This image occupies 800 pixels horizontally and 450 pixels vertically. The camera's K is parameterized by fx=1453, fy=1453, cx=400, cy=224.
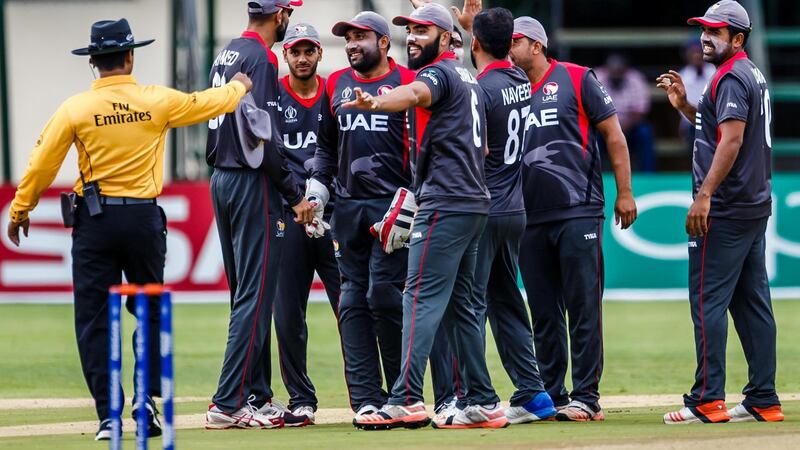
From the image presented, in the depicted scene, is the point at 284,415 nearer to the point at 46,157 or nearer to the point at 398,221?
the point at 398,221

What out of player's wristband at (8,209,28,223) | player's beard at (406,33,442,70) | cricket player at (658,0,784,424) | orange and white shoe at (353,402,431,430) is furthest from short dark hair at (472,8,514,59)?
player's wristband at (8,209,28,223)

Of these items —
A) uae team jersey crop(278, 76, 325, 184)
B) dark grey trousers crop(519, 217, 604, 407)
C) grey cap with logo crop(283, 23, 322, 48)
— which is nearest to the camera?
dark grey trousers crop(519, 217, 604, 407)

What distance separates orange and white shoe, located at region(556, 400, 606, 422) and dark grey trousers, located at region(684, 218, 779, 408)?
60 centimetres

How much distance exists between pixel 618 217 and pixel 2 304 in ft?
33.3

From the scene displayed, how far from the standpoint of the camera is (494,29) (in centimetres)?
852

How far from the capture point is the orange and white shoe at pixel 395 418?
8.33m

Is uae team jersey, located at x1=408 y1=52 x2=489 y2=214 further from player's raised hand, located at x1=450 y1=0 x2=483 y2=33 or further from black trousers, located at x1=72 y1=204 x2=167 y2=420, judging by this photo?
black trousers, located at x1=72 y1=204 x2=167 y2=420

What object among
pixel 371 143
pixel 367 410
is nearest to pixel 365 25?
pixel 371 143

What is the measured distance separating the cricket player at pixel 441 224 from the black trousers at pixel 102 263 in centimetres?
142

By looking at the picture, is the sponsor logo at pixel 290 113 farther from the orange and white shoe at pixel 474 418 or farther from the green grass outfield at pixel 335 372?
the orange and white shoe at pixel 474 418

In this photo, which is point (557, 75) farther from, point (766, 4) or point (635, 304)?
point (766, 4)

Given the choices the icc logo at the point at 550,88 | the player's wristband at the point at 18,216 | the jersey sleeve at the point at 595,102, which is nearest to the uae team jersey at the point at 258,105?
the player's wristband at the point at 18,216

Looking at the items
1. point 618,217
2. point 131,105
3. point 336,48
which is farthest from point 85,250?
point 336,48

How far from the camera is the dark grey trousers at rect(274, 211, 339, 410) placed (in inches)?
363
